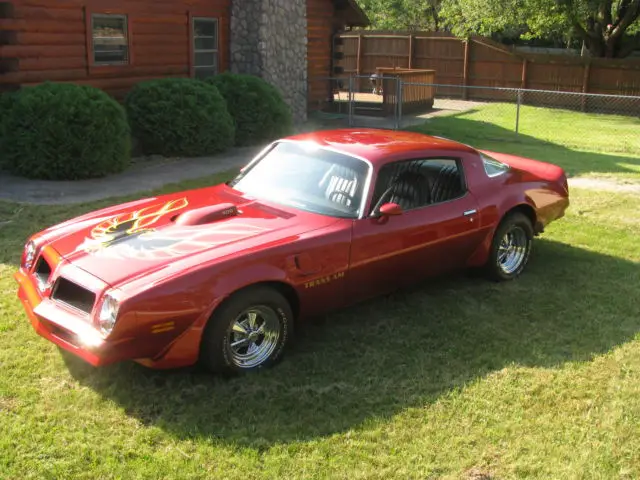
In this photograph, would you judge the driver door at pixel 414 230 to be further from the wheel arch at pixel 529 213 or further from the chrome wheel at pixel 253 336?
the chrome wheel at pixel 253 336

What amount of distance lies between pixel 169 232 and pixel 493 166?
3.18 metres

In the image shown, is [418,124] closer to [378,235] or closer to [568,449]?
[378,235]

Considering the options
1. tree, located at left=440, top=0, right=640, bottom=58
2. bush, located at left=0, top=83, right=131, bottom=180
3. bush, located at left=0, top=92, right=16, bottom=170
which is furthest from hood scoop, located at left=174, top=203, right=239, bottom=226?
tree, located at left=440, top=0, right=640, bottom=58

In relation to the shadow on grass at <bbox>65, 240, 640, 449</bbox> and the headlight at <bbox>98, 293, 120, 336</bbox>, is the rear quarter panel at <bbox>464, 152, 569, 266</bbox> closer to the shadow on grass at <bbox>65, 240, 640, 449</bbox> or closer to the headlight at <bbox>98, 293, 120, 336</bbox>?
the shadow on grass at <bbox>65, 240, 640, 449</bbox>

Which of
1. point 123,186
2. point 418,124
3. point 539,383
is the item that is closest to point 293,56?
point 418,124

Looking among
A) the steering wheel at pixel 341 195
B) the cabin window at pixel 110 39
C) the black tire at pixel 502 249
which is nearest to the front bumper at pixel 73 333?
the steering wheel at pixel 341 195

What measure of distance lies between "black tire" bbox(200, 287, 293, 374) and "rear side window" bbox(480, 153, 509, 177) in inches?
104

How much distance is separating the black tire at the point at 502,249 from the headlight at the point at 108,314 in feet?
11.6

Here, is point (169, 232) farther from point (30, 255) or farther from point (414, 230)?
point (414, 230)

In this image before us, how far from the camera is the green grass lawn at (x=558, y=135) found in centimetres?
1329

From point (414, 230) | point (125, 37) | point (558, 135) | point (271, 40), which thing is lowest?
point (558, 135)

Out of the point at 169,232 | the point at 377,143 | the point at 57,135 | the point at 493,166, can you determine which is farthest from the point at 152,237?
the point at 57,135

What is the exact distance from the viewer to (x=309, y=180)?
18.6 ft

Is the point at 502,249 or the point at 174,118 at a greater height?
the point at 174,118
